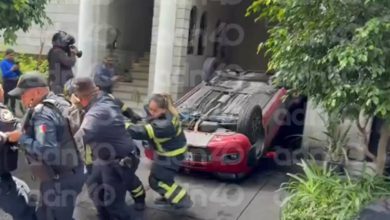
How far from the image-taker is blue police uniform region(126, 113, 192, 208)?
5195 millimetres

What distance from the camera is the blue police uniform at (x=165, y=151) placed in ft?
17.0

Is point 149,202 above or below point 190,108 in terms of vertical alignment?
below

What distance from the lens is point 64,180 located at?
4145mm

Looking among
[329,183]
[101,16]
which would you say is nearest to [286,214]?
[329,183]

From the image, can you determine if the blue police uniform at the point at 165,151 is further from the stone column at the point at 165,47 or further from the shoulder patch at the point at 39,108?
the stone column at the point at 165,47

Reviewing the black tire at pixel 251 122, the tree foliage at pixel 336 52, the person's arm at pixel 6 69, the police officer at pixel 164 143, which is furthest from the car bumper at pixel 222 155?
the person's arm at pixel 6 69

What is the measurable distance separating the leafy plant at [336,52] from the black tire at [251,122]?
160cm

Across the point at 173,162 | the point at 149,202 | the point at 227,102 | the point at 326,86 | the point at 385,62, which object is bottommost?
the point at 149,202

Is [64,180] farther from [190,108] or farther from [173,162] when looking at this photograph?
[190,108]

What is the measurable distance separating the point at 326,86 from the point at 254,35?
1118 cm

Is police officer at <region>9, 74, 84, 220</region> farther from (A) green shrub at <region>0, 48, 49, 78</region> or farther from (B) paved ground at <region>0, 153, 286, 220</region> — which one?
(A) green shrub at <region>0, 48, 49, 78</region>

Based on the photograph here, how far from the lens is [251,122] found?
661 cm

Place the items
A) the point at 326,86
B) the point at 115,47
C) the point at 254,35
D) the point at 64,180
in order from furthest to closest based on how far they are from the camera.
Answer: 1. the point at 254,35
2. the point at 115,47
3. the point at 326,86
4. the point at 64,180

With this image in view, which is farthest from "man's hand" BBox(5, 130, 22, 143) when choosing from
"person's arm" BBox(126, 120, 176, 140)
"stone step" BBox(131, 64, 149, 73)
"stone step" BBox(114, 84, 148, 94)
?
"stone step" BBox(131, 64, 149, 73)
